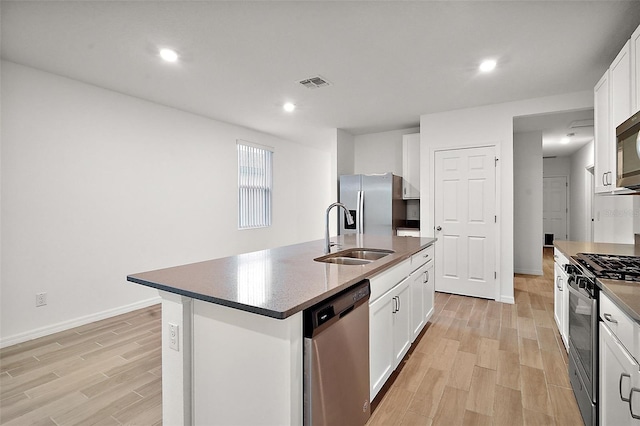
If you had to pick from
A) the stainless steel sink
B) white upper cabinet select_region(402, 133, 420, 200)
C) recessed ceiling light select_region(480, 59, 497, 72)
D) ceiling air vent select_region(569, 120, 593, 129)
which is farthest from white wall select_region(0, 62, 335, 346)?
ceiling air vent select_region(569, 120, 593, 129)

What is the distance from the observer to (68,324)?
3.13 metres

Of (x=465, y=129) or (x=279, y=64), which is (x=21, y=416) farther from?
(x=465, y=129)

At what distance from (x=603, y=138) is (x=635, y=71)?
27.3 inches

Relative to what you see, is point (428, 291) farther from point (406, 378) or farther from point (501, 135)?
point (501, 135)

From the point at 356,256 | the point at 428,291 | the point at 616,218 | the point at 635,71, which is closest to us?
the point at 635,71

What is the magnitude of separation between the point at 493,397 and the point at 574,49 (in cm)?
281

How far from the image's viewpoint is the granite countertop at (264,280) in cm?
119

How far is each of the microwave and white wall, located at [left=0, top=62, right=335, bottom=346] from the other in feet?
14.6

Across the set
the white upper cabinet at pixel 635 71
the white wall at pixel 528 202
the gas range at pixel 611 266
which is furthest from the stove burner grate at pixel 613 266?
the white wall at pixel 528 202

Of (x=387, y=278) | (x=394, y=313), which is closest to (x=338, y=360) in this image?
(x=387, y=278)

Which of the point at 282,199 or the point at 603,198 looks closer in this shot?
the point at 603,198

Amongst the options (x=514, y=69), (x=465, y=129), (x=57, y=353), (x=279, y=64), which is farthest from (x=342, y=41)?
(x=57, y=353)

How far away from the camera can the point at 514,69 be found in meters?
2.99

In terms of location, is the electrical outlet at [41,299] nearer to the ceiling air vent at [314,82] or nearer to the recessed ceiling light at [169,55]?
the recessed ceiling light at [169,55]
